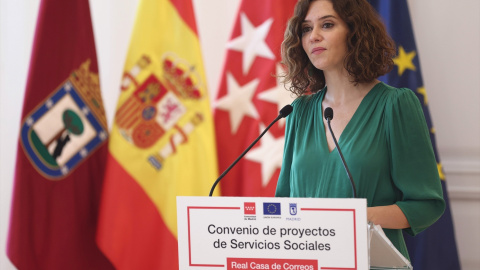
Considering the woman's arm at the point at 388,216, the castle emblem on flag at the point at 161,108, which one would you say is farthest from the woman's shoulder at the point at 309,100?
the castle emblem on flag at the point at 161,108

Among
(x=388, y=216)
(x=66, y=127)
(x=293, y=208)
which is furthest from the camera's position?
(x=66, y=127)

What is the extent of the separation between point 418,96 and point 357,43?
1.08m

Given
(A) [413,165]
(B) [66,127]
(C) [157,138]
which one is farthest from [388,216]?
(B) [66,127]

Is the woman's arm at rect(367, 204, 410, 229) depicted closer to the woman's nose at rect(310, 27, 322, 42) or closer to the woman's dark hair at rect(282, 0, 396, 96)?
the woman's dark hair at rect(282, 0, 396, 96)

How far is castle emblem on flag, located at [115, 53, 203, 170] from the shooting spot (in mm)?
2715

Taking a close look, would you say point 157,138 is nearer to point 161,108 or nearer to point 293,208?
point 161,108

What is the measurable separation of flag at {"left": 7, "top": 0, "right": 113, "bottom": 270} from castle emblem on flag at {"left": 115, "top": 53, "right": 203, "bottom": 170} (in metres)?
0.21

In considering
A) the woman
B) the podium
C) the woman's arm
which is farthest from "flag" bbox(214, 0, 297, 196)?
the podium

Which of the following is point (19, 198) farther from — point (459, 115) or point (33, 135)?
point (459, 115)

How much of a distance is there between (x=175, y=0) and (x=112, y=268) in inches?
56.2

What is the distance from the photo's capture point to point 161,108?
273 centimetres

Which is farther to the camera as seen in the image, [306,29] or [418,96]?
[418,96]

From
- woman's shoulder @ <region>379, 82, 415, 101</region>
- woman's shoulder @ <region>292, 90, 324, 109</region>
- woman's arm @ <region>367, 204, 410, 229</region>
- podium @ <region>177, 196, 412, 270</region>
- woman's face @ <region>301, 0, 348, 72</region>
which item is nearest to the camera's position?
podium @ <region>177, 196, 412, 270</region>

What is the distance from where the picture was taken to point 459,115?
2.83 metres
